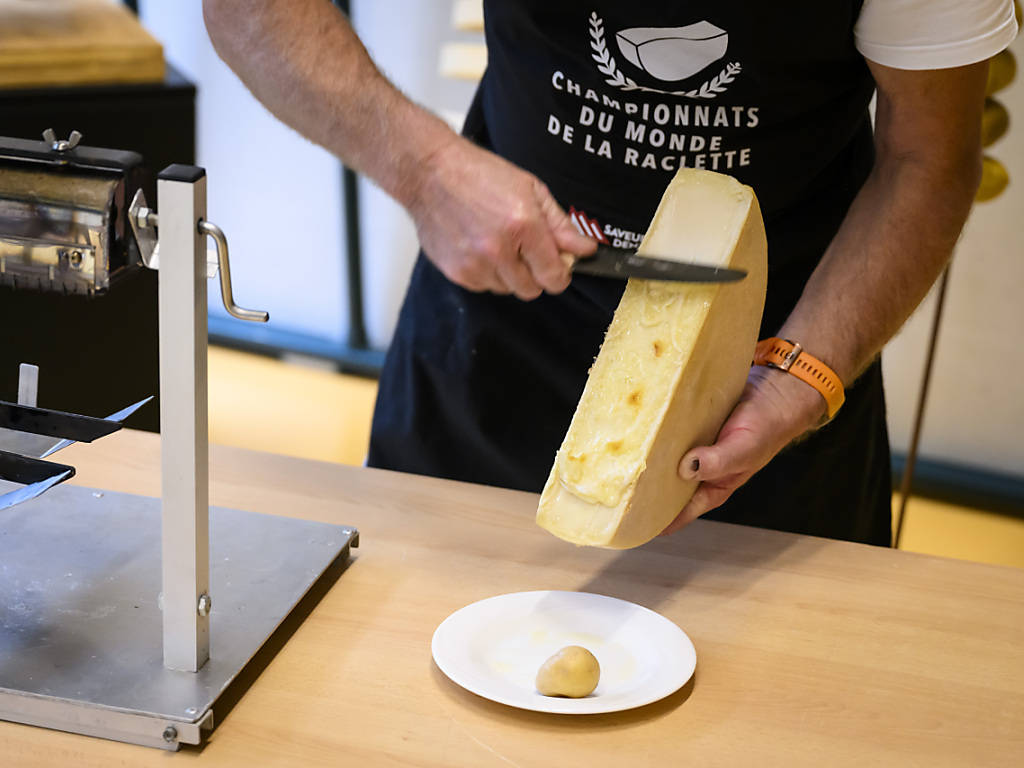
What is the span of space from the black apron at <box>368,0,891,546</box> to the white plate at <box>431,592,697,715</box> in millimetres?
539

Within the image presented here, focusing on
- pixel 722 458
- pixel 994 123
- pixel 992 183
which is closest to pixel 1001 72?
pixel 994 123

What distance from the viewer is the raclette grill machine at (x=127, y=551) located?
2.84ft

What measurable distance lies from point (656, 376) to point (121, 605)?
1.72ft

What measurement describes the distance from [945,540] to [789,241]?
1951mm

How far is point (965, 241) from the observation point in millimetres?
3158

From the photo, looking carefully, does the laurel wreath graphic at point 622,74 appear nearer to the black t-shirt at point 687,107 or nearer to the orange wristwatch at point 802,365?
the black t-shirt at point 687,107

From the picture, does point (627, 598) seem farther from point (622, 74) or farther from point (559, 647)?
point (622, 74)

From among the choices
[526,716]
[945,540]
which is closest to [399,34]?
[945,540]

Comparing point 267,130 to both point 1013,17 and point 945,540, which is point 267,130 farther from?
point 1013,17

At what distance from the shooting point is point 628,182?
1440mm

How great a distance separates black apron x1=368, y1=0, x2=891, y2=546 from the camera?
1346 mm

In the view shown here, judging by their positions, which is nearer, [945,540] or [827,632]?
[827,632]

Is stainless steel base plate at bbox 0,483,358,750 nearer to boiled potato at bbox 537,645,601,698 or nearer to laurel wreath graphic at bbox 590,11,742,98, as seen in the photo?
boiled potato at bbox 537,645,601,698

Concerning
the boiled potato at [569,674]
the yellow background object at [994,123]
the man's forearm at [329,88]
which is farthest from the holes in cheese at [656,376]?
the yellow background object at [994,123]
